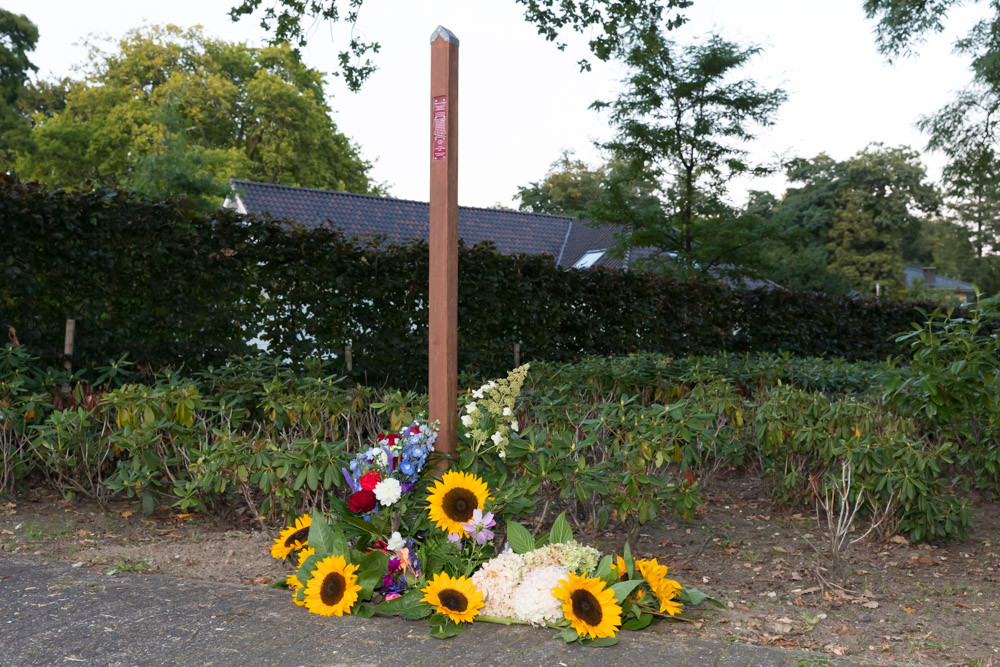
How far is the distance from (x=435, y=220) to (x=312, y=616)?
1760 millimetres

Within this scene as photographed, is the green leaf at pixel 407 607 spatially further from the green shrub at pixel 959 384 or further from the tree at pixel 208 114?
the tree at pixel 208 114

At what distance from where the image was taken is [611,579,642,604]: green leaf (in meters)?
2.95

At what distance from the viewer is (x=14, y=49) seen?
28672 mm

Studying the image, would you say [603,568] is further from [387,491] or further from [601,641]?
[387,491]

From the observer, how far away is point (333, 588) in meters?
3.07

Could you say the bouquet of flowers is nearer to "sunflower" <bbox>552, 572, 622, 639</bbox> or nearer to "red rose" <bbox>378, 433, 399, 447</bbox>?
"red rose" <bbox>378, 433, 399, 447</bbox>

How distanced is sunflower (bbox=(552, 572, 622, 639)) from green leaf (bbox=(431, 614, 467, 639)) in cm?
37

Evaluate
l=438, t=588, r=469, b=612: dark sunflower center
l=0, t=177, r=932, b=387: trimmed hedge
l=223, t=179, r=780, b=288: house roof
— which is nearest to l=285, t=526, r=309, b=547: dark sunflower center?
l=438, t=588, r=469, b=612: dark sunflower center

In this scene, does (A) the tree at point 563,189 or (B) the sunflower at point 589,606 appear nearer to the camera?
(B) the sunflower at point 589,606

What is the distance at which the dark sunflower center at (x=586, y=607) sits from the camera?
2.84 metres

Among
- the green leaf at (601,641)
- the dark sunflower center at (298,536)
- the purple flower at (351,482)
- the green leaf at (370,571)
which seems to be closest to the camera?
the green leaf at (601,641)

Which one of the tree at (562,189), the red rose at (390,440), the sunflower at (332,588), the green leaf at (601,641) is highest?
the tree at (562,189)

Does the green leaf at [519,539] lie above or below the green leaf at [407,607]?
above

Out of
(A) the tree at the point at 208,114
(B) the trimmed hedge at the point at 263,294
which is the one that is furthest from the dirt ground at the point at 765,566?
(A) the tree at the point at 208,114
